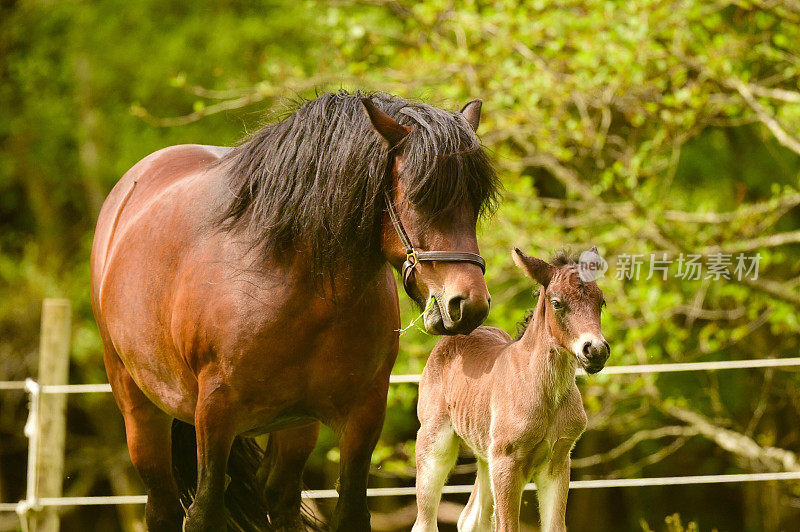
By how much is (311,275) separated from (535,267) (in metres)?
0.97

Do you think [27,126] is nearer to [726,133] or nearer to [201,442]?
[726,133]

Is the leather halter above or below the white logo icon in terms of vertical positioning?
above

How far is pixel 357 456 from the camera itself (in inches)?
118

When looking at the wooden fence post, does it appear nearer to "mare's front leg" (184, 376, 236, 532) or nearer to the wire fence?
the wire fence

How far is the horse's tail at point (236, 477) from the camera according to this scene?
3.51 meters

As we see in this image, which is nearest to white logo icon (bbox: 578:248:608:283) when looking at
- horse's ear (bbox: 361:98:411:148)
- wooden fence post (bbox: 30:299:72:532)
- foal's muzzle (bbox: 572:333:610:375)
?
foal's muzzle (bbox: 572:333:610:375)

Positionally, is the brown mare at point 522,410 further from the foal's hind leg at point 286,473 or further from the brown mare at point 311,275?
the brown mare at point 311,275

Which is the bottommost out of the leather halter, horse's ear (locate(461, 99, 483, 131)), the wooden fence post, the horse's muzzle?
the wooden fence post

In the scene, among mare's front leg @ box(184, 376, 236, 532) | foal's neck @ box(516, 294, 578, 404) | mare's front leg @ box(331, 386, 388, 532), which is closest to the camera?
mare's front leg @ box(184, 376, 236, 532)

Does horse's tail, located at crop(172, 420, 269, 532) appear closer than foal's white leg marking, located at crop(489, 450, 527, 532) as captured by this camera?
No

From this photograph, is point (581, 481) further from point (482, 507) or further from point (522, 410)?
point (522, 410)

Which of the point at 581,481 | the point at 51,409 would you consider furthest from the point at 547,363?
the point at 51,409

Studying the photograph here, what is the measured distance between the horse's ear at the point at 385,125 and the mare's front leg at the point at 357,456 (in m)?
0.81

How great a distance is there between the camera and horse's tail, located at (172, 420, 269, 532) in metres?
3.51
